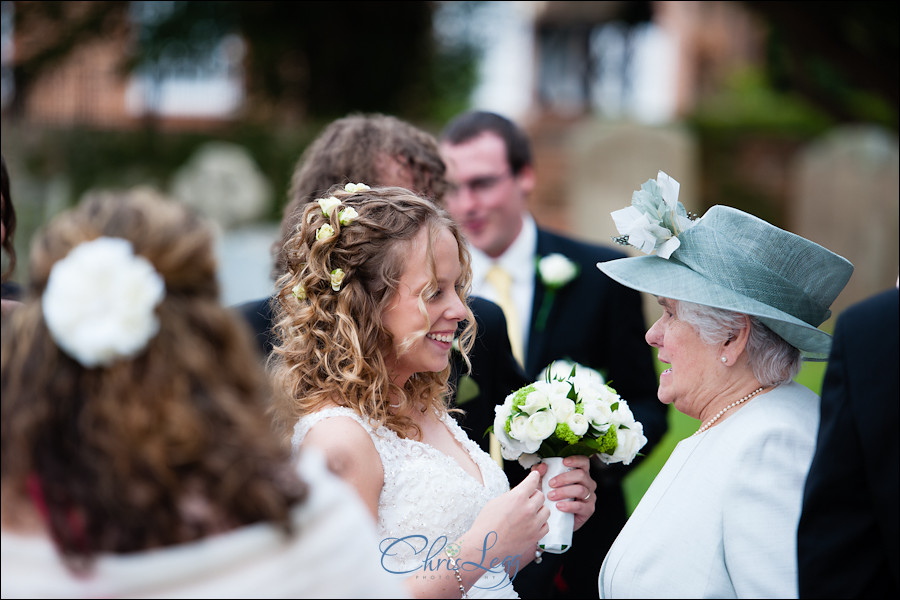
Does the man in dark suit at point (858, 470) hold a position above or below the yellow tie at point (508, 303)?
above

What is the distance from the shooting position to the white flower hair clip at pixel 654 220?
2863mm

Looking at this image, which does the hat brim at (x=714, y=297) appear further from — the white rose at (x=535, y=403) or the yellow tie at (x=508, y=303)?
the yellow tie at (x=508, y=303)

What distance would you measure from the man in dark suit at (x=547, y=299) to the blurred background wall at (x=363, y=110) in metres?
7.34

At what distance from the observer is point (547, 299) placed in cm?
443

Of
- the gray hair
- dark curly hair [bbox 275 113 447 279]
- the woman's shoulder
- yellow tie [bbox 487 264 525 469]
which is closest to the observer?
the woman's shoulder

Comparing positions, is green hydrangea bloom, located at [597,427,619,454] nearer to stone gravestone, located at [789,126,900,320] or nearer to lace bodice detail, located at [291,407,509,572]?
lace bodice detail, located at [291,407,509,572]

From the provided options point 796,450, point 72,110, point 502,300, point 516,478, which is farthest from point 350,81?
point 796,450

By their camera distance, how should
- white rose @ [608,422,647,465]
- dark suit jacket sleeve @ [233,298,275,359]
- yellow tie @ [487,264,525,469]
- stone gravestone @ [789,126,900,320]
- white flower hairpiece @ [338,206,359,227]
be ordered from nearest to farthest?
white flower hairpiece @ [338,206,359,227] → white rose @ [608,422,647,465] → dark suit jacket sleeve @ [233,298,275,359] → yellow tie @ [487,264,525,469] → stone gravestone @ [789,126,900,320]

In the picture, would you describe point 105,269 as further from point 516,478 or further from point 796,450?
point 516,478

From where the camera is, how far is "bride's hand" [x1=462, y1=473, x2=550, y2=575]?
2631mm

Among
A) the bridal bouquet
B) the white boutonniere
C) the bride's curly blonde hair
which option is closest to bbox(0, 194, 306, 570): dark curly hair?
the bride's curly blonde hair

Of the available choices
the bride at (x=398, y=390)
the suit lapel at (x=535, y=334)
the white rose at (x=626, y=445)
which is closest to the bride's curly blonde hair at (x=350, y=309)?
the bride at (x=398, y=390)

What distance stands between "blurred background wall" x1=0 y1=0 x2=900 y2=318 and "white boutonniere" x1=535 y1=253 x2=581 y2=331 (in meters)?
7.81

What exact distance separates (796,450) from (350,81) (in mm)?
15099
